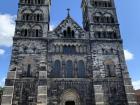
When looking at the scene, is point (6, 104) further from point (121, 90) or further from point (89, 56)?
point (121, 90)

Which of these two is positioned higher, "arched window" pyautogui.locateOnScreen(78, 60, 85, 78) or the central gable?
the central gable

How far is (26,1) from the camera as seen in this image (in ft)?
114

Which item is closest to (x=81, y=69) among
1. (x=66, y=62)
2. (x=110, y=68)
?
(x=66, y=62)

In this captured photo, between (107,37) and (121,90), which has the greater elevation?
(107,37)

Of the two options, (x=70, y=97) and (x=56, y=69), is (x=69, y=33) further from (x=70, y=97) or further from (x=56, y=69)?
(x=70, y=97)

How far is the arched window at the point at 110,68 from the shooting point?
1162 inches

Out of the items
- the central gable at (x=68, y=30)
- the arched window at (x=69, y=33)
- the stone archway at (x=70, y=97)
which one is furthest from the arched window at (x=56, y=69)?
the arched window at (x=69, y=33)

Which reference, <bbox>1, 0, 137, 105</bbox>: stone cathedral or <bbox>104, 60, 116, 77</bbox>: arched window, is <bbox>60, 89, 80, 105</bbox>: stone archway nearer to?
<bbox>1, 0, 137, 105</bbox>: stone cathedral

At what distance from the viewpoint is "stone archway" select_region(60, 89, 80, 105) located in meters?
27.6

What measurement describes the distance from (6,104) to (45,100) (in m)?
4.74

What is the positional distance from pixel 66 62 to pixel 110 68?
6331 mm

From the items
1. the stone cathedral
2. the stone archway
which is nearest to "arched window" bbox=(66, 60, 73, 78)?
the stone cathedral

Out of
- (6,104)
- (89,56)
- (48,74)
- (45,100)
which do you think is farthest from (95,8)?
(6,104)

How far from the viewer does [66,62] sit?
98.1 feet
